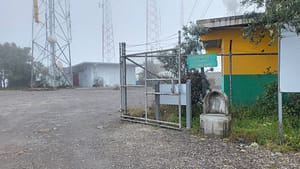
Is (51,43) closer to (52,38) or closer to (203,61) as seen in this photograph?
(52,38)

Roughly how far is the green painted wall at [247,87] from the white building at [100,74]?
24.1 m

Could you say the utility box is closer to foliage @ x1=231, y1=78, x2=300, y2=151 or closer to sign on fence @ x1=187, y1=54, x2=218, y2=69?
foliage @ x1=231, y1=78, x2=300, y2=151

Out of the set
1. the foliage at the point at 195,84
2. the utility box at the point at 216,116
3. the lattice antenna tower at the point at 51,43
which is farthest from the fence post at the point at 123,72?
the lattice antenna tower at the point at 51,43

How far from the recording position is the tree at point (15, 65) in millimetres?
32750

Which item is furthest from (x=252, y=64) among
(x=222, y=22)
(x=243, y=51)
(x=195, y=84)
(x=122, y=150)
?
(x=122, y=150)

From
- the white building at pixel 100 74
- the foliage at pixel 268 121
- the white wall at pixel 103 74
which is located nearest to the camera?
the foliage at pixel 268 121

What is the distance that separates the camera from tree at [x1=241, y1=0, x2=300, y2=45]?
14.1 ft

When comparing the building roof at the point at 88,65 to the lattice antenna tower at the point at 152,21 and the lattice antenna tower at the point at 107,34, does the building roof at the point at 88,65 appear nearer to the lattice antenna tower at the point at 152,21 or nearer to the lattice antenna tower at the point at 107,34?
the lattice antenna tower at the point at 107,34

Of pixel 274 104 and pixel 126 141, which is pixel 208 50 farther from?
pixel 126 141

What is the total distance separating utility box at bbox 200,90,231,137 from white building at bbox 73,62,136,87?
26358mm

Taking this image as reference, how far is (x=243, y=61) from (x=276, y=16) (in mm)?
4389

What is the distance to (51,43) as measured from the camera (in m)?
30.9

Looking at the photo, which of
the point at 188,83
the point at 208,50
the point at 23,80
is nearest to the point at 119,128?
the point at 188,83

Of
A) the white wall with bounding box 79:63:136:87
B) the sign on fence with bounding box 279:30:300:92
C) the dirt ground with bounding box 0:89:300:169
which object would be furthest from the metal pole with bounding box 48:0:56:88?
the sign on fence with bounding box 279:30:300:92
